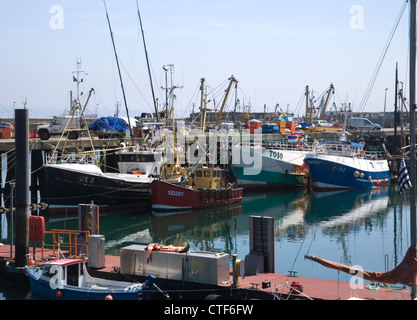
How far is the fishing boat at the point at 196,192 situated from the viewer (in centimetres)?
3625

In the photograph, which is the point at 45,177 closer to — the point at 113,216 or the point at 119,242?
the point at 113,216

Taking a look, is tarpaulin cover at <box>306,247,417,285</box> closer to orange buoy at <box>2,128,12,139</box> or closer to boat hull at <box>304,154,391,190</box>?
boat hull at <box>304,154,391,190</box>

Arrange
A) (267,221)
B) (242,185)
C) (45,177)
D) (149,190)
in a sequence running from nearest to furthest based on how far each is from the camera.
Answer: (267,221), (45,177), (149,190), (242,185)

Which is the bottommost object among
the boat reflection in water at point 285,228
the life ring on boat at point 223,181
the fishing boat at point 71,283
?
the boat reflection in water at point 285,228

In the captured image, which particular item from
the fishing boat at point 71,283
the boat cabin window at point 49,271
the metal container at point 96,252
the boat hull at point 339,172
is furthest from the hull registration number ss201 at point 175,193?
the boat cabin window at point 49,271

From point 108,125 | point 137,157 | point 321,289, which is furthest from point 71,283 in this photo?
point 108,125

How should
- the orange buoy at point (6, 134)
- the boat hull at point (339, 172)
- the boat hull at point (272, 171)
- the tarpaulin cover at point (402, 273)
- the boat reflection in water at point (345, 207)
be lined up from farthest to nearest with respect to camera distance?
the boat hull at point (339, 172)
the orange buoy at point (6, 134)
the boat hull at point (272, 171)
the boat reflection in water at point (345, 207)
the tarpaulin cover at point (402, 273)

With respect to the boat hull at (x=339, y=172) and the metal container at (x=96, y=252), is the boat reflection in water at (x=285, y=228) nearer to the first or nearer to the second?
the boat hull at (x=339, y=172)

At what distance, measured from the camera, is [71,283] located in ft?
58.7

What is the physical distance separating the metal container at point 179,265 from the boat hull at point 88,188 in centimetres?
1746

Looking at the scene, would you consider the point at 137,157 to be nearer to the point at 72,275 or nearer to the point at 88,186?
the point at 88,186

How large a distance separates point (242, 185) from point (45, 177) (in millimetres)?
18103
